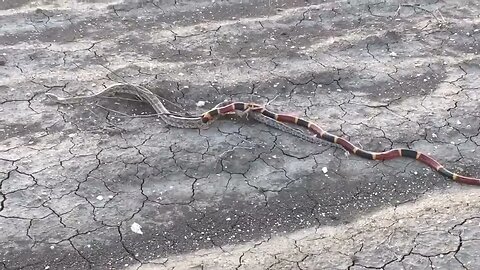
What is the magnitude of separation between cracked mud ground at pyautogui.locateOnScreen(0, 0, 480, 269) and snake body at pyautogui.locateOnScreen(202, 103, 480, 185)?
8 cm

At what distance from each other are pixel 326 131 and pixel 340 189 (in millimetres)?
787

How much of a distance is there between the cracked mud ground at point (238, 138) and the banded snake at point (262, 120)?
0.08m

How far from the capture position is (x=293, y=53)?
6.98 meters

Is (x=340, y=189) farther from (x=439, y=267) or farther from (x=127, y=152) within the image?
(x=127, y=152)

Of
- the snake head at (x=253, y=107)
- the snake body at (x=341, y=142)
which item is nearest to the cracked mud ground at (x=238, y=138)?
the snake body at (x=341, y=142)

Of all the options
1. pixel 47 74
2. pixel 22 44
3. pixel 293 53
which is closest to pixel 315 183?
pixel 293 53

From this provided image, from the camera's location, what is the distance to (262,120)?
5832 millimetres

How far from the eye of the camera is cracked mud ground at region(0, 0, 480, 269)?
4.53m

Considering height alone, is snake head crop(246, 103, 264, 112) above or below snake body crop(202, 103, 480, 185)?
above

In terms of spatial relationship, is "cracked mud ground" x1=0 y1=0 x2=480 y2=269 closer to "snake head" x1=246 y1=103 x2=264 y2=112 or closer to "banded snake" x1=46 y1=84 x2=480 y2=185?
"banded snake" x1=46 y1=84 x2=480 y2=185

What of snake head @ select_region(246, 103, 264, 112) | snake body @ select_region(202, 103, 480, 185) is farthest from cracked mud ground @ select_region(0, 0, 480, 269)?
snake head @ select_region(246, 103, 264, 112)

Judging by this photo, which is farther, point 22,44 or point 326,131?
point 22,44

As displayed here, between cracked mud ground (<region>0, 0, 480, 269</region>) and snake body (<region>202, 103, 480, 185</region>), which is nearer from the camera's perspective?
cracked mud ground (<region>0, 0, 480, 269</region>)

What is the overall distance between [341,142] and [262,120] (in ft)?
2.65
